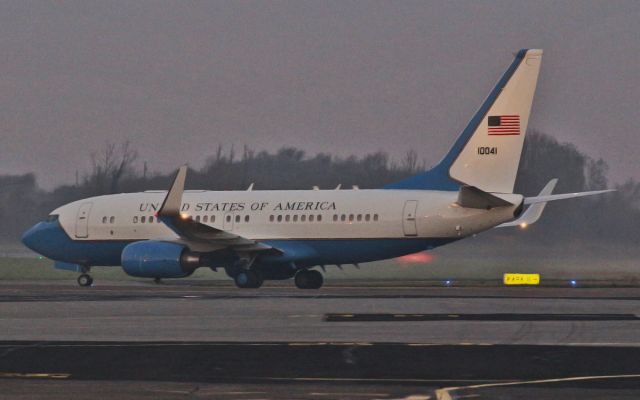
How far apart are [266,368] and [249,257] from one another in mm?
27754

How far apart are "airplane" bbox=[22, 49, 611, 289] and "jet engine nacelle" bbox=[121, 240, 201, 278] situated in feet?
0.12

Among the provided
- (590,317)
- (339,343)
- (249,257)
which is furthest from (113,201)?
(339,343)

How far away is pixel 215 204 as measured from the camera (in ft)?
152

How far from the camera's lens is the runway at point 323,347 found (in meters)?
14.1

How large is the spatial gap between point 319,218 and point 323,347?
24094 mm

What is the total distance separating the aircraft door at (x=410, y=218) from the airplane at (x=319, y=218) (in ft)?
0.12

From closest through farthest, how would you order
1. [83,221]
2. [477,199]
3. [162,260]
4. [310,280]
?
[477,199]
[162,260]
[310,280]
[83,221]

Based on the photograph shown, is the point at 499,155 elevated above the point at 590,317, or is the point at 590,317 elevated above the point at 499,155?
the point at 499,155

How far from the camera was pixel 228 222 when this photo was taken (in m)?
45.7

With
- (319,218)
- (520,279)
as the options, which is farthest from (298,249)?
(520,279)

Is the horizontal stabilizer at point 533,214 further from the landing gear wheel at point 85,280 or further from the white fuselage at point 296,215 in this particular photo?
the landing gear wheel at point 85,280

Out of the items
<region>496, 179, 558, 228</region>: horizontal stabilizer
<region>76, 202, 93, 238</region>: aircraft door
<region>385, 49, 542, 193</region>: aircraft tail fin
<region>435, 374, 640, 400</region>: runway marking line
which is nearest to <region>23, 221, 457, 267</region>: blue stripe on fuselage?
<region>76, 202, 93, 238</region>: aircraft door

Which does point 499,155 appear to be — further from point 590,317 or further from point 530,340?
point 530,340

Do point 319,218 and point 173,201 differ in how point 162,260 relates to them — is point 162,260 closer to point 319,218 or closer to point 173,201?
point 173,201
